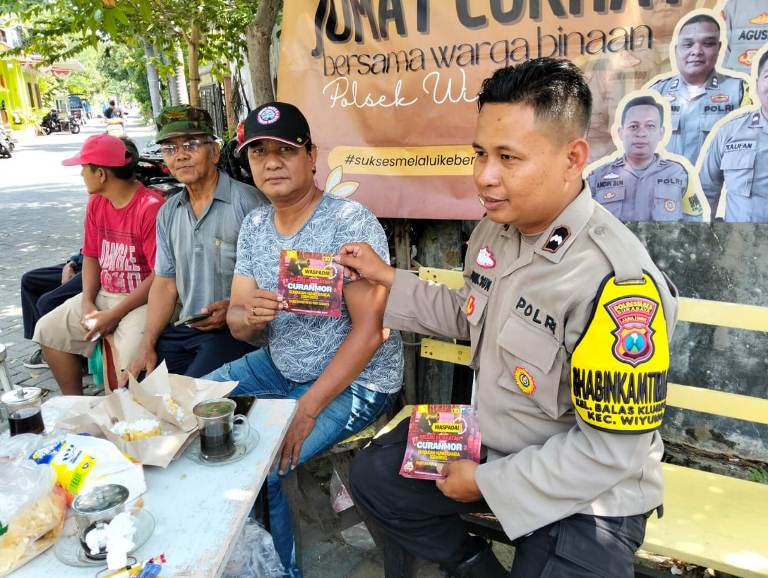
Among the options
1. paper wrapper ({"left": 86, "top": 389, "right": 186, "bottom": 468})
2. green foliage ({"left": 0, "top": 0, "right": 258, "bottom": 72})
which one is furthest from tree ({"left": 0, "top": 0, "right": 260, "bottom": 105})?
paper wrapper ({"left": 86, "top": 389, "right": 186, "bottom": 468})

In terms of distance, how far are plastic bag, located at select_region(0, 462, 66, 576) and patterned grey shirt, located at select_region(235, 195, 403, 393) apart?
3.72ft

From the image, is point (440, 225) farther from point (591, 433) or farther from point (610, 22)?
point (591, 433)

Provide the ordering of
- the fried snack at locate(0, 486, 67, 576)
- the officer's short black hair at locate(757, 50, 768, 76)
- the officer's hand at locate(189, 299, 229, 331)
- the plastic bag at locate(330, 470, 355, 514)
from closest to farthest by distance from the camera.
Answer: the fried snack at locate(0, 486, 67, 576) < the officer's short black hair at locate(757, 50, 768, 76) < the plastic bag at locate(330, 470, 355, 514) < the officer's hand at locate(189, 299, 229, 331)

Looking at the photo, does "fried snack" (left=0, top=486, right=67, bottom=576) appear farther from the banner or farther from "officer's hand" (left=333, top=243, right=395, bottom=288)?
the banner

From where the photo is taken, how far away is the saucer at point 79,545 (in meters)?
1.18

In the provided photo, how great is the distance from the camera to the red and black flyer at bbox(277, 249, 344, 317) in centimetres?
195

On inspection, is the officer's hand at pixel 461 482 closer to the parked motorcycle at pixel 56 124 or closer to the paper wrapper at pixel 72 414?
the paper wrapper at pixel 72 414

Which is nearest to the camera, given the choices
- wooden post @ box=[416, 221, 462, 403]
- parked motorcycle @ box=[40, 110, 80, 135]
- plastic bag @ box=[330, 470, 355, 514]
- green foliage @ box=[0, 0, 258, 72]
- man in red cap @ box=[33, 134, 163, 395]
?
plastic bag @ box=[330, 470, 355, 514]

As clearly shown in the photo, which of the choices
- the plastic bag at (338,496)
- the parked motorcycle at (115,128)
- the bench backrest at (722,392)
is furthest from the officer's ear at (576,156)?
the parked motorcycle at (115,128)

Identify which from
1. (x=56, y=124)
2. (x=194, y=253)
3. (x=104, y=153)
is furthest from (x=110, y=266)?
(x=56, y=124)

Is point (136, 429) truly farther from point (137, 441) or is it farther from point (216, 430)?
point (216, 430)

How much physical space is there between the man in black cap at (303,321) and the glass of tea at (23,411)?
2.54 ft

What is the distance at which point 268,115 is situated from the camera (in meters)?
2.26

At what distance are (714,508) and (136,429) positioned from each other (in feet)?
6.16
